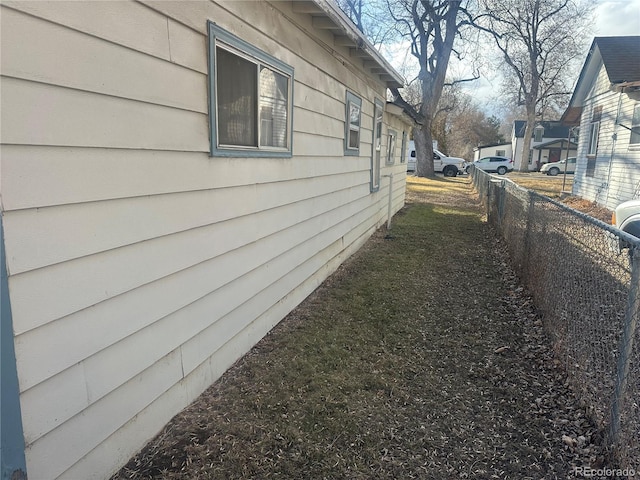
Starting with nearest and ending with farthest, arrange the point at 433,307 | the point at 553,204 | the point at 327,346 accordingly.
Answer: the point at 327,346
the point at 553,204
the point at 433,307

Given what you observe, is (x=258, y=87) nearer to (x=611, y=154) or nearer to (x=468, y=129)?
(x=611, y=154)

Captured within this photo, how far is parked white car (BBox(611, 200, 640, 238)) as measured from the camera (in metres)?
5.79

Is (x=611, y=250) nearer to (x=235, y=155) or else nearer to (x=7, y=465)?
(x=235, y=155)

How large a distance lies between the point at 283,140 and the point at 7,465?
318 centimetres

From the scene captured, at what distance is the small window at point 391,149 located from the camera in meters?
10.4

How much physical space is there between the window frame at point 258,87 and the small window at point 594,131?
14676 mm

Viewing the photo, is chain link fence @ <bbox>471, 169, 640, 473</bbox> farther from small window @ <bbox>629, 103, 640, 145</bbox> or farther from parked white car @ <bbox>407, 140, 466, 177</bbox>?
parked white car @ <bbox>407, 140, 466, 177</bbox>

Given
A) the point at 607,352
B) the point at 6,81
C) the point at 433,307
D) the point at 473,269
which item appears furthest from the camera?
the point at 473,269

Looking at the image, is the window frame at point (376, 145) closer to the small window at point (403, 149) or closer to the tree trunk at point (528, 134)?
the small window at point (403, 149)

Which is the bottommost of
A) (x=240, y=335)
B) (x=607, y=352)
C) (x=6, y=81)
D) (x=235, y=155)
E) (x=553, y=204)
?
(x=240, y=335)

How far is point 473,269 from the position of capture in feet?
21.4

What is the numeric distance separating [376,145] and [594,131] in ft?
36.8

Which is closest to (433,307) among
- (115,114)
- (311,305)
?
(311,305)

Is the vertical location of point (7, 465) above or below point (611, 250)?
below
